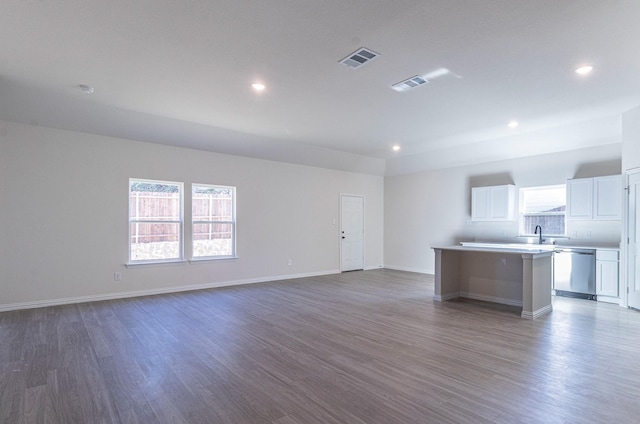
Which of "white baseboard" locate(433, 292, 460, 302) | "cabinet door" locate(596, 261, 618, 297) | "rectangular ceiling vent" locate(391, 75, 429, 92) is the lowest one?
"white baseboard" locate(433, 292, 460, 302)

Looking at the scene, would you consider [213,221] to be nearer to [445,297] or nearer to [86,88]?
[86,88]

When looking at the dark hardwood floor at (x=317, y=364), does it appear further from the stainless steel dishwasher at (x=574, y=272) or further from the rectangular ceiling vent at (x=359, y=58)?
the rectangular ceiling vent at (x=359, y=58)

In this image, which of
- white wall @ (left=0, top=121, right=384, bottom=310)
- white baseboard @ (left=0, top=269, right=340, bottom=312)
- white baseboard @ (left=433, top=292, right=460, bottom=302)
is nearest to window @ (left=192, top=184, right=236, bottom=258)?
white wall @ (left=0, top=121, right=384, bottom=310)

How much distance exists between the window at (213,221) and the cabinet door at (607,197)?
6.60 metres

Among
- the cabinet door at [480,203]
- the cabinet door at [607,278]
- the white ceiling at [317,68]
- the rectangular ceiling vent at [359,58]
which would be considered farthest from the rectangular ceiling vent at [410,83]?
the cabinet door at [607,278]

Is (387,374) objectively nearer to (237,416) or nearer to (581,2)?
(237,416)

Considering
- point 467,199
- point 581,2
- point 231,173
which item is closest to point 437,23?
point 581,2

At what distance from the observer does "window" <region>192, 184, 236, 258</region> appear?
6531mm

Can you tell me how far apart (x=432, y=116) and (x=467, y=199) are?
325 cm

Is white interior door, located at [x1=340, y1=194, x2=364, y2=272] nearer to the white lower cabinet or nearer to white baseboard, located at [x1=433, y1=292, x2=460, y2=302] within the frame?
white baseboard, located at [x1=433, y1=292, x2=460, y2=302]

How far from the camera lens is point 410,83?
13.0 feet

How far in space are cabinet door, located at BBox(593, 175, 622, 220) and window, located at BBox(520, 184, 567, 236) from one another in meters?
0.61

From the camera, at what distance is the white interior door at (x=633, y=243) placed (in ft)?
15.8

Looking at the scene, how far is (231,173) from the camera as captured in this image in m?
6.87
